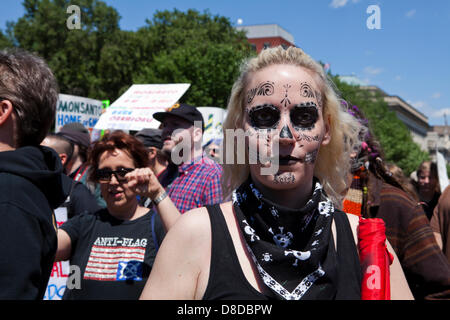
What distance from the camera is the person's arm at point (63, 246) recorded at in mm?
2768

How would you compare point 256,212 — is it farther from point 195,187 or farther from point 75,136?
point 75,136

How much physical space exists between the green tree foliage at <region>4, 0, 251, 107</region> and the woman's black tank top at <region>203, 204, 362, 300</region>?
67.8 ft

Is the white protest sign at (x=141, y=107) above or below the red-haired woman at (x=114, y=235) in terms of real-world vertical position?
above

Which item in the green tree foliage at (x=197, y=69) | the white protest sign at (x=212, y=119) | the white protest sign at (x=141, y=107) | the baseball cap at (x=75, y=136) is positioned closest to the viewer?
the baseball cap at (x=75, y=136)

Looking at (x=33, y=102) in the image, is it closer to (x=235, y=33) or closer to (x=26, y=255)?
(x=26, y=255)

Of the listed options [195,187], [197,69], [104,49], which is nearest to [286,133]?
[195,187]

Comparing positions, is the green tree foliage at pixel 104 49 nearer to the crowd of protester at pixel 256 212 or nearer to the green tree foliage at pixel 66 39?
the green tree foliage at pixel 66 39

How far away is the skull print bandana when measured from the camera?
1518mm

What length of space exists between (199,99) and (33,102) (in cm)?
1910

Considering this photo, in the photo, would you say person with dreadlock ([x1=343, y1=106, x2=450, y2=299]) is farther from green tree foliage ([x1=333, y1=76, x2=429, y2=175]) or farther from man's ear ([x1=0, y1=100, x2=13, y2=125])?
green tree foliage ([x1=333, y1=76, x2=429, y2=175])

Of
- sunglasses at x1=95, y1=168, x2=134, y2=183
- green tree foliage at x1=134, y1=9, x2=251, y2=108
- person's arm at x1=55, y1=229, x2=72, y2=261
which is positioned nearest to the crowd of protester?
person's arm at x1=55, y1=229, x2=72, y2=261

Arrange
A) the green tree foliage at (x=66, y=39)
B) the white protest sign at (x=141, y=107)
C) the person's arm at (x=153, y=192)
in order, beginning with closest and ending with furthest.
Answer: the person's arm at (x=153, y=192)
the white protest sign at (x=141, y=107)
the green tree foliage at (x=66, y=39)

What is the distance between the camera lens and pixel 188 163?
4.07m

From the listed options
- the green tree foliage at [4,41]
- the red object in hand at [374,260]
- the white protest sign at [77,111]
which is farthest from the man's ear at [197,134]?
the green tree foliage at [4,41]
